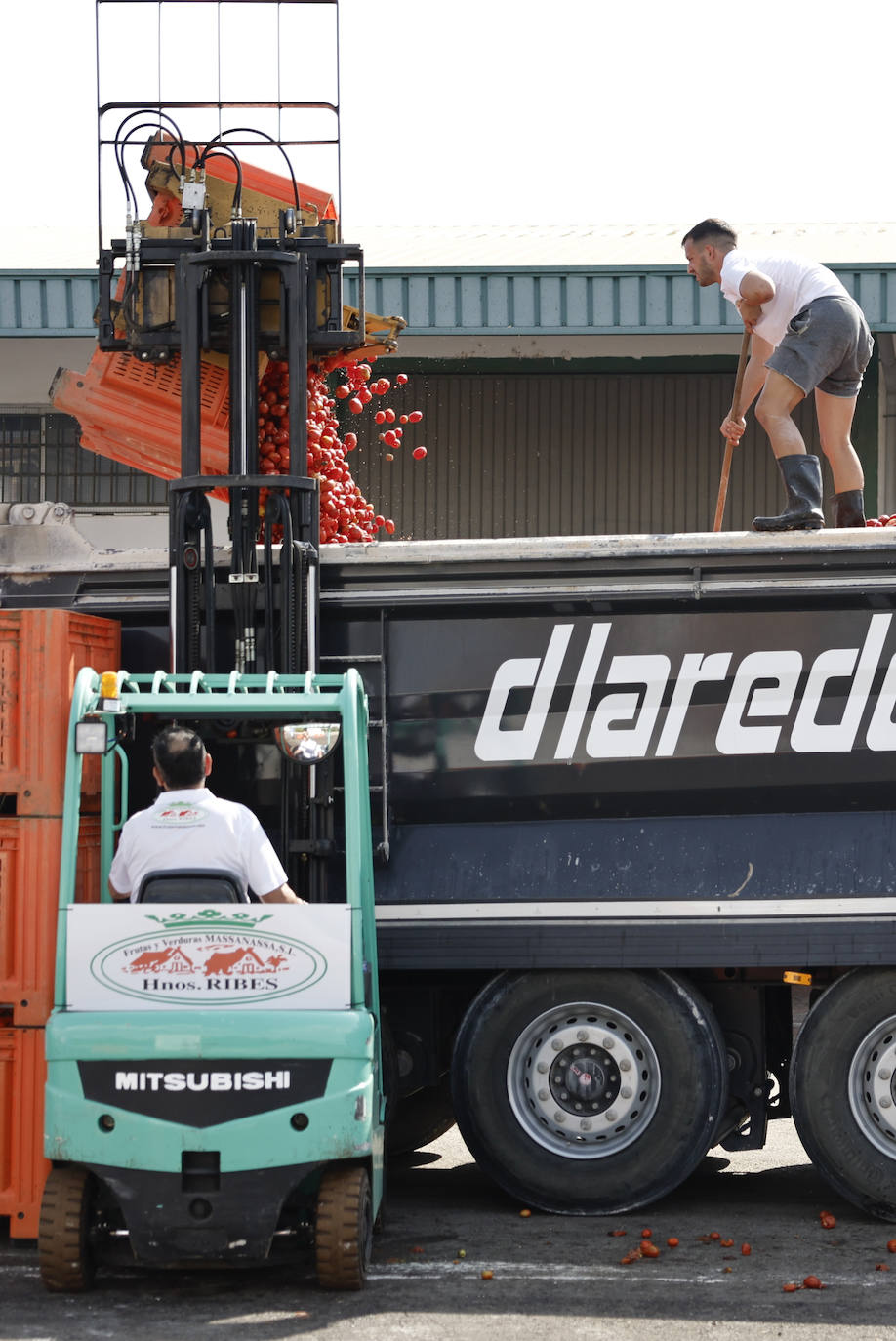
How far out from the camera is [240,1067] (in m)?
5.80

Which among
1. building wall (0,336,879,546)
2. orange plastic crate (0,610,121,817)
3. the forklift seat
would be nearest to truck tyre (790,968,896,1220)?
the forklift seat

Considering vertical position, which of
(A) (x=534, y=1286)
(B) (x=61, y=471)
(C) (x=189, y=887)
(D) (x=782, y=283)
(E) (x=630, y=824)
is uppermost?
(B) (x=61, y=471)

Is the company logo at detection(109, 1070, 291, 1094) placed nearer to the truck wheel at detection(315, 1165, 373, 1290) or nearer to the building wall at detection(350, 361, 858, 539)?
the truck wheel at detection(315, 1165, 373, 1290)

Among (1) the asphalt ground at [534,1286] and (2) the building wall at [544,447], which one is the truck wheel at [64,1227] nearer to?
(1) the asphalt ground at [534,1286]

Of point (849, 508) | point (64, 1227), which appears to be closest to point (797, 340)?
point (849, 508)

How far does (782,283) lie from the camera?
7855mm

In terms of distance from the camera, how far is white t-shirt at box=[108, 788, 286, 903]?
6117 mm

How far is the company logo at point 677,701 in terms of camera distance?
277 inches

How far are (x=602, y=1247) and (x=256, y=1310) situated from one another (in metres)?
1.47

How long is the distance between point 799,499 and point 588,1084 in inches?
105

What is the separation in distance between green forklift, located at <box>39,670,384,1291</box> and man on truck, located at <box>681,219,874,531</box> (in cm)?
289

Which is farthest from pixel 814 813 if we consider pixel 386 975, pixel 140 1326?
pixel 140 1326

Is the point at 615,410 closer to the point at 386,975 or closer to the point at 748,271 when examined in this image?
the point at 748,271

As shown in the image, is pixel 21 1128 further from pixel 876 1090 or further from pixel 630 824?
pixel 876 1090
